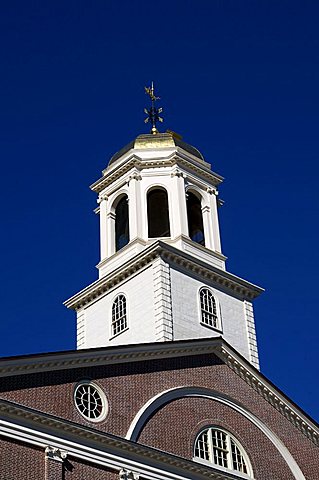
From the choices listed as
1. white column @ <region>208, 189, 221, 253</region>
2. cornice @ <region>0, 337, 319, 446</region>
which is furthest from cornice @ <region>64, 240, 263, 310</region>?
cornice @ <region>0, 337, 319, 446</region>

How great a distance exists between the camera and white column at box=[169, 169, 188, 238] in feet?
126

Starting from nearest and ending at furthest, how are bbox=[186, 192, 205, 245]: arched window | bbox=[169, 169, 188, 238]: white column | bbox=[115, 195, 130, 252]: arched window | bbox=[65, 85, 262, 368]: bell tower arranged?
bbox=[65, 85, 262, 368]: bell tower
bbox=[169, 169, 188, 238]: white column
bbox=[186, 192, 205, 245]: arched window
bbox=[115, 195, 130, 252]: arched window

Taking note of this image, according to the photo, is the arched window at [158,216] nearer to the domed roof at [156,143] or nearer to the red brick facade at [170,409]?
the domed roof at [156,143]

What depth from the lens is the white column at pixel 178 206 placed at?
38438mm

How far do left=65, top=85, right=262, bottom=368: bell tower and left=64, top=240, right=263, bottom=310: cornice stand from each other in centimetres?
4

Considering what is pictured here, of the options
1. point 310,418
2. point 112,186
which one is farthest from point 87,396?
point 112,186

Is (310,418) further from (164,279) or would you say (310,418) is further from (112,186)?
(112,186)

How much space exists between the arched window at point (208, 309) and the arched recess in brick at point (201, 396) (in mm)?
4678

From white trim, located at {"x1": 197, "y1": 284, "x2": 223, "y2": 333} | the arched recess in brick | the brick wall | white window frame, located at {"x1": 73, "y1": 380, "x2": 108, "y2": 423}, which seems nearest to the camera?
the brick wall

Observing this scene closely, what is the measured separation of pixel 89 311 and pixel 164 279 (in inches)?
175

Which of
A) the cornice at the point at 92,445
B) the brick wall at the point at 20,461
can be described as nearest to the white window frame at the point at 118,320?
the cornice at the point at 92,445

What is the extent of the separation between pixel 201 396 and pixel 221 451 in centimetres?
198

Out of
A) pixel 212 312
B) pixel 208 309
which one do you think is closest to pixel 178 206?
pixel 208 309

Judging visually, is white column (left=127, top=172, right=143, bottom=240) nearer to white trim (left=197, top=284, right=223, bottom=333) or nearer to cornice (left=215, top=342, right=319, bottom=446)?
white trim (left=197, top=284, right=223, bottom=333)
